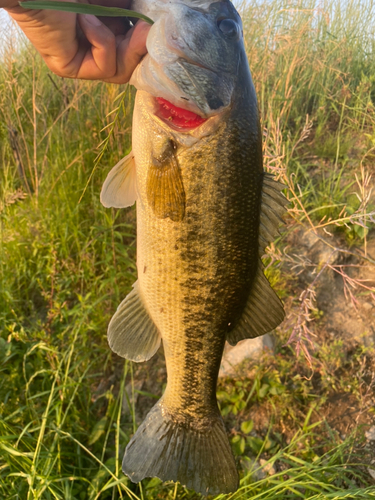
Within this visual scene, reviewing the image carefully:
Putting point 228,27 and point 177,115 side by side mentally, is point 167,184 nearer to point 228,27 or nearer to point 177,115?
point 177,115

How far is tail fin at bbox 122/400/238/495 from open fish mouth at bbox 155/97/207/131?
4.58 ft

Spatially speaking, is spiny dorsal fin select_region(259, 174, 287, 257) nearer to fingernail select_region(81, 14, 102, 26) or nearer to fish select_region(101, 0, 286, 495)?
fish select_region(101, 0, 286, 495)

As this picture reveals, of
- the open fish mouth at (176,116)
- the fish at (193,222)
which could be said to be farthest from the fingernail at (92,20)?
the open fish mouth at (176,116)

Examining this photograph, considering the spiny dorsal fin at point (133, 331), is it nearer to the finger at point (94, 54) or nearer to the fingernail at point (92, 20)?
the finger at point (94, 54)

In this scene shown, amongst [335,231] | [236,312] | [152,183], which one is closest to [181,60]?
[152,183]

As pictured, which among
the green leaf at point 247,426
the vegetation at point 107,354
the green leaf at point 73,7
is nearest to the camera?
the green leaf at point 73,7

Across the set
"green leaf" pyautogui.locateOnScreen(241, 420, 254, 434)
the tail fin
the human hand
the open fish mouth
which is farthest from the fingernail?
"green leaf" pyautogui.locateOnScreen(241, 420, 254, 434)

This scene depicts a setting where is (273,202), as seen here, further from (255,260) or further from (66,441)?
(66,441)

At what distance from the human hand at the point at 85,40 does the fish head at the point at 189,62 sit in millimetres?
196

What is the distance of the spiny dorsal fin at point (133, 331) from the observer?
1659mm

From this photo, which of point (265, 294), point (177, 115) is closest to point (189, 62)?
point (177, 115)

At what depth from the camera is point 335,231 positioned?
3.74 meters

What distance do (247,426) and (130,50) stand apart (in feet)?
8.00

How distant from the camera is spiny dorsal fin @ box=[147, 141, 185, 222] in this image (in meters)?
1.38
